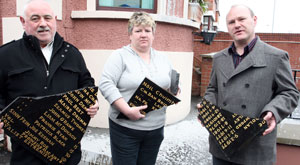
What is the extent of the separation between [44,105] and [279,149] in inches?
93.8

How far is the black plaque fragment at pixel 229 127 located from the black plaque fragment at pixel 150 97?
0.31 m

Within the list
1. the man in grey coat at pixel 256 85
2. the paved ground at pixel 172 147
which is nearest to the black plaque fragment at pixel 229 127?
the man in grey coat at pixel 256 85

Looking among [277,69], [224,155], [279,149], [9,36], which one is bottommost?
[279,149]

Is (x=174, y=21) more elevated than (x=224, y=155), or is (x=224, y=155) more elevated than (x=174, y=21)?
(x=174, y=21)

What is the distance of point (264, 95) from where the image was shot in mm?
1718

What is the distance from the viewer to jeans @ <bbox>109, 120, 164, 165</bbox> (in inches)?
79.7

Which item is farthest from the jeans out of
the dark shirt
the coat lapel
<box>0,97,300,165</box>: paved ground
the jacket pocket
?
<box>0,97,300,165</box>: paved ground

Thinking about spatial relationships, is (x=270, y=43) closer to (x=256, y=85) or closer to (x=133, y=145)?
(x=256, y=85)

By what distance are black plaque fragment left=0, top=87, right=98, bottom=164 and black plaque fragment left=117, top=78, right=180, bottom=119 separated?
0.32 metres

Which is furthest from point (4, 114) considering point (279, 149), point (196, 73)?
point (196, 73)

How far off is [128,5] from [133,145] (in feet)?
9.69

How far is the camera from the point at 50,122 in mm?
1694

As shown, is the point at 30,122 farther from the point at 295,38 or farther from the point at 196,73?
the point at 295,38

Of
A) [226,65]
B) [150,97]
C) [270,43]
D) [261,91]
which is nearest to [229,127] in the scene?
[261,91]
